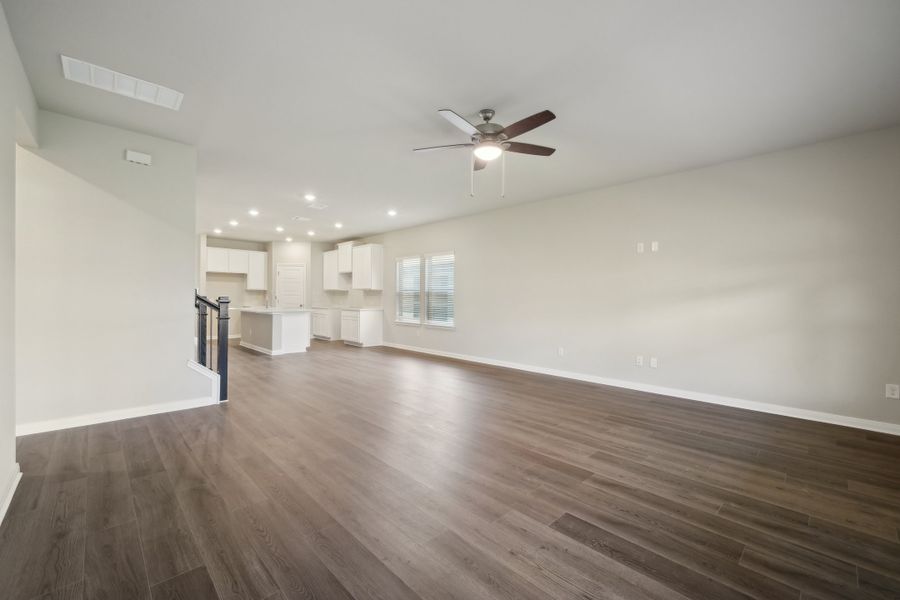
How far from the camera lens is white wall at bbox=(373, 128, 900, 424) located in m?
3.51

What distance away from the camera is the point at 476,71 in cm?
258

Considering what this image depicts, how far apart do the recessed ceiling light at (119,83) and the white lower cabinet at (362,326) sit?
611cm

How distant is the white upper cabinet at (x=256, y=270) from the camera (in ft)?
33.3

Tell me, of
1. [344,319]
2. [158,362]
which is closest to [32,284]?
[158,362]

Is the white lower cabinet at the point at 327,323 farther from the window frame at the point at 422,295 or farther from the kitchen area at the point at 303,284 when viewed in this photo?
the window frame at the point at 422,295

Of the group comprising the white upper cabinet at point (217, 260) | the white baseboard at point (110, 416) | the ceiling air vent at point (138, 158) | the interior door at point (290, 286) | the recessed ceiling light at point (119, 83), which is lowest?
the white baseboard at point (110, 416)

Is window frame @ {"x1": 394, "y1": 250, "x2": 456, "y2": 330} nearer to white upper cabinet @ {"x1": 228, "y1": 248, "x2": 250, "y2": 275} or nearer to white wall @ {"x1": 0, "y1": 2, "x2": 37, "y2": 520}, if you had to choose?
white upper cabinet @ {"x1": 228, "y1": 248, "x2": 250, "y2": 275}

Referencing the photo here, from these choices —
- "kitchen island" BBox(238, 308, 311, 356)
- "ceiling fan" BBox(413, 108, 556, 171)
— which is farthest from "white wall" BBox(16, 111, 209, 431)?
"kitchen island" BBox(238, 308, 311, 356)

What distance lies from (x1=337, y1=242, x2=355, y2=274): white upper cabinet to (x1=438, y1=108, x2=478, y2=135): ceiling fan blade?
7.17m

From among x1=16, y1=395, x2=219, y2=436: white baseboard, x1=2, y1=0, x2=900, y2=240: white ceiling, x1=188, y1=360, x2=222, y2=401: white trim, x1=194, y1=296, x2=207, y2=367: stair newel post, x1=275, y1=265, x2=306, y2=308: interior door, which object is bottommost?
x1=16, y1=395, x2=219, y2=436: white baseboard

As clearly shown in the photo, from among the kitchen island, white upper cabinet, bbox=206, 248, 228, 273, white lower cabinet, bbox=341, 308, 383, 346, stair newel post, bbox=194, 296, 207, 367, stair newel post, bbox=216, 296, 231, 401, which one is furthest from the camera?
white upper cabinet, bbox=206, 248, 228, 273

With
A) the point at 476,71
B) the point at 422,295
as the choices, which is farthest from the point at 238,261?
the point at 476,71

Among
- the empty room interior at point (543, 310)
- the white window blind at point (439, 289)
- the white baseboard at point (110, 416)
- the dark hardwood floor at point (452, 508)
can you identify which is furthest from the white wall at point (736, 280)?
the white baseboard at point (110, 416)

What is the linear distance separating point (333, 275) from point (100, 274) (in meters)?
6.81
